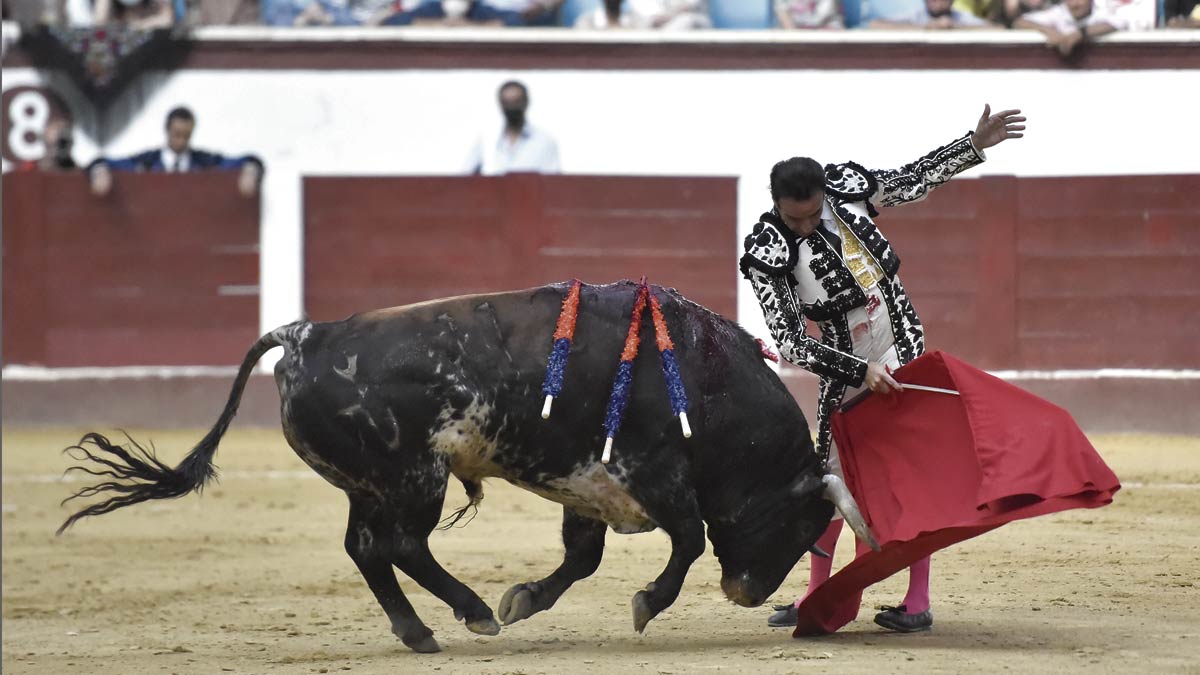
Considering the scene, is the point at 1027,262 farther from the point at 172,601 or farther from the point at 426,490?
the point at 426,490

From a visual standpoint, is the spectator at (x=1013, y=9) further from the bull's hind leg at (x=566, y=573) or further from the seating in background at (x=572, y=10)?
the bull's hind leg at (x=566, y=573)

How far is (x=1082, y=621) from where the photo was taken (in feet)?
13.7

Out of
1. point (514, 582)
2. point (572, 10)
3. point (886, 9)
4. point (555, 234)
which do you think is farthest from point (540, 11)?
point (514, 582)

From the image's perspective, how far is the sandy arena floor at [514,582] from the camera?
385 centimetres

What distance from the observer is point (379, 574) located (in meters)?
4.06

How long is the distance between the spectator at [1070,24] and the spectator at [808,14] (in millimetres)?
933

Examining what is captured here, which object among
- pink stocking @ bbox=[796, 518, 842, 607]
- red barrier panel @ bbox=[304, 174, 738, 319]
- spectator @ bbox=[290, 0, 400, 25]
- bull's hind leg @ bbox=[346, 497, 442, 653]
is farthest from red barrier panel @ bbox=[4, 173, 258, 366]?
pink stocking @ bbox=[796, 518, 842, 607]

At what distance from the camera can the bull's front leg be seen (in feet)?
13.1

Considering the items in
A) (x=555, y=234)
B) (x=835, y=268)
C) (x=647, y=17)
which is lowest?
(x=835, y=268)

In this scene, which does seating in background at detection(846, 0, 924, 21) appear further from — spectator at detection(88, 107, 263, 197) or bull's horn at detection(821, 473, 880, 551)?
bull's horn at detection(821, 473, 880, 551)

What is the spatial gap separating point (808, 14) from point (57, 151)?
387 cm

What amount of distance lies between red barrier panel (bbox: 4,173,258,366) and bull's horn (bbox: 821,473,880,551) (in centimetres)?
589

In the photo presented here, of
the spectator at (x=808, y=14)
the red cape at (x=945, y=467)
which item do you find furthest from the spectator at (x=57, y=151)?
the red cape at (x=945, y=467)

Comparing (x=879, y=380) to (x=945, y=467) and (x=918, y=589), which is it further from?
(x=918, y=589)
